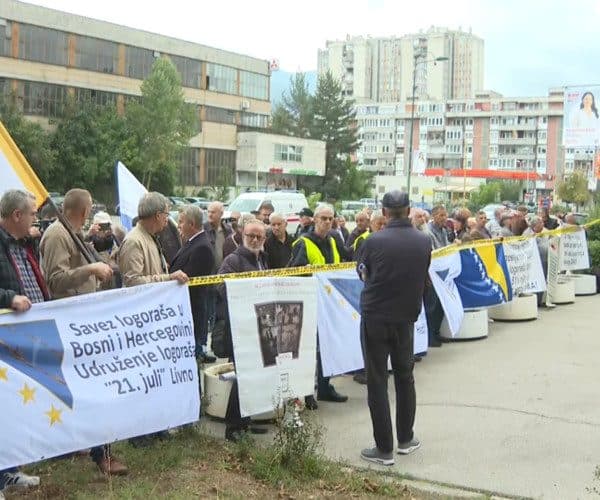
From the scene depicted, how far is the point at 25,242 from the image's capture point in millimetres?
4953

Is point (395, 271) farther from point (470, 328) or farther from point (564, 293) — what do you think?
point (564, 293)

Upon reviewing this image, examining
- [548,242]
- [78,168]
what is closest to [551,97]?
[78,168]

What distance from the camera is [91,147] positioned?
6706 centimetres

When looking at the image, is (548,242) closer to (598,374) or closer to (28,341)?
(598,374)

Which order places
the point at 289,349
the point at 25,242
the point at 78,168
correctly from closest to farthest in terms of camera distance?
the point at 25,242, the point at 289,349, the point at 78,168

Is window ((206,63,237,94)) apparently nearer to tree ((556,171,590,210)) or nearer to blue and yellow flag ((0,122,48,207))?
tree ((556,171,590,210))

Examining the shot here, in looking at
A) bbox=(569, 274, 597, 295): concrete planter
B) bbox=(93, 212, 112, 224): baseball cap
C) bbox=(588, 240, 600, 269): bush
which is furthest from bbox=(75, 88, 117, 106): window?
bbox=(93, 212, 112, 224): baseball cap

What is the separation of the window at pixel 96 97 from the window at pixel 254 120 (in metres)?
20.0

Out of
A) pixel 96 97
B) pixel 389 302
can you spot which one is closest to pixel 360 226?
pixel 389 302

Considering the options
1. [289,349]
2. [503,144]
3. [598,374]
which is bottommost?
[598,374]

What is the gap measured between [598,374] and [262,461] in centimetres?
502

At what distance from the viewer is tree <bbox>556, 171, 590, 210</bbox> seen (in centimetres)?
7250

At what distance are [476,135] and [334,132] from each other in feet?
188

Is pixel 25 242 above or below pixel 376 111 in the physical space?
below
